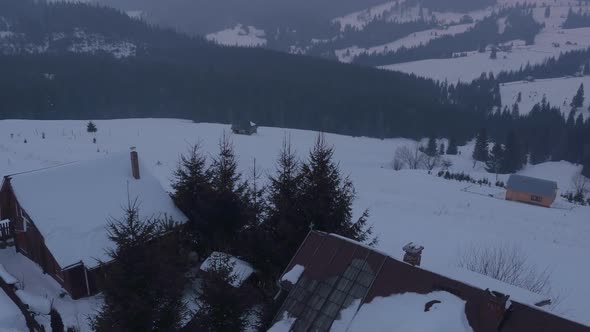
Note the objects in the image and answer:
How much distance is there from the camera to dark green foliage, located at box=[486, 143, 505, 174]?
2869 inches

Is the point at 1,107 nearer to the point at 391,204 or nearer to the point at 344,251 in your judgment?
the point at 391,204

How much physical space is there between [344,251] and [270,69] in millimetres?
129714

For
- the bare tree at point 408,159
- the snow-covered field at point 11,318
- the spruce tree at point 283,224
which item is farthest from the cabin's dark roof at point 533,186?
the snow-covered field at point 11,318

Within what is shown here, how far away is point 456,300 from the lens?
9.81 m

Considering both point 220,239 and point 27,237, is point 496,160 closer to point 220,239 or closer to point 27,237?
point 220,239

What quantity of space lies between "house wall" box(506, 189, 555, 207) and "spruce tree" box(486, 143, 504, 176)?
24.1 metres

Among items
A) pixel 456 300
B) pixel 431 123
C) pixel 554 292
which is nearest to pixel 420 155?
pixel 431 123

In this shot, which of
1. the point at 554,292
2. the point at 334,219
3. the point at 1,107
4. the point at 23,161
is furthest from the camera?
the point at 1,107

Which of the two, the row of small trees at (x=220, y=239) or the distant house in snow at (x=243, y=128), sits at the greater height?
the row of small trees at (x=220, y=239)

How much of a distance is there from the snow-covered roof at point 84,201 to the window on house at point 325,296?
6.86 m

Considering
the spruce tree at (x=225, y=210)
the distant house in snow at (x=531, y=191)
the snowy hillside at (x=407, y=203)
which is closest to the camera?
the spruce tree at (x=225, y=210)

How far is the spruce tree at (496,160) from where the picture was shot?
72.9 metres

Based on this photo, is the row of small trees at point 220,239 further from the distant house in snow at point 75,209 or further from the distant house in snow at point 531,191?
the distant house in snow at point 531,191

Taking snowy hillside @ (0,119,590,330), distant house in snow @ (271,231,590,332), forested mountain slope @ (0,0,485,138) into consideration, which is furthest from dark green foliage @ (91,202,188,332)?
forested mountain slope @ (0,0,485,138)
